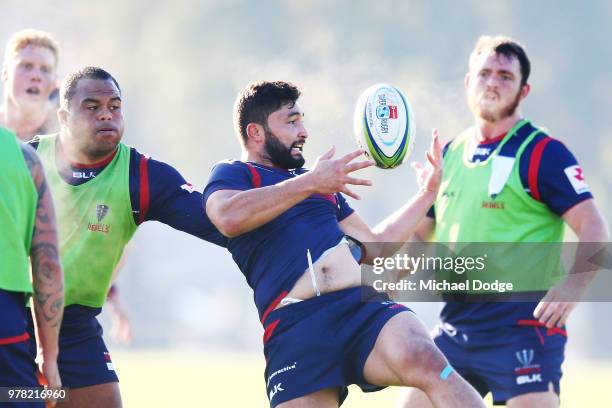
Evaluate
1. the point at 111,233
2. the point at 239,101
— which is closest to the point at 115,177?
the point at 111,233

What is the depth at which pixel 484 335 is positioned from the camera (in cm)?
752

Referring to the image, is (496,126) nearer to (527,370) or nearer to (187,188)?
(527,370)

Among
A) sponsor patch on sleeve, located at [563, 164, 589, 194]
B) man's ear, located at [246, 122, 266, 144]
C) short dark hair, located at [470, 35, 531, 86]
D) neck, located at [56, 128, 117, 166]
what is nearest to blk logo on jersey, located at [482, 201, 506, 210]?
sponsor patch on sleeve, located at [563, 164, 589, 194]

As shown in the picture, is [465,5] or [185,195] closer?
[185,195]

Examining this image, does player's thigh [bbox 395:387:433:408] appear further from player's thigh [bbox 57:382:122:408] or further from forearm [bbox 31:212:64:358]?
forearm [bbox 31:212:64:358]

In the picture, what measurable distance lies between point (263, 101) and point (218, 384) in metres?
12.0

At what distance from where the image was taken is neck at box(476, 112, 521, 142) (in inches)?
309

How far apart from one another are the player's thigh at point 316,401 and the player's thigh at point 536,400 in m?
1.53

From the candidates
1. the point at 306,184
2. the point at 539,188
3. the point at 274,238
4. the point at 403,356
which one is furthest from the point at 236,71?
the point at 403,356

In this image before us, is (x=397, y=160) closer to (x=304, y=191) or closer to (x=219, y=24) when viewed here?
(x=304, y=191)

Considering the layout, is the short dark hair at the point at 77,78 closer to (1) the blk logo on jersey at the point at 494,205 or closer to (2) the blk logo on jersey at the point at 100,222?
(2) the blk logo on jersey at the point at 100,222

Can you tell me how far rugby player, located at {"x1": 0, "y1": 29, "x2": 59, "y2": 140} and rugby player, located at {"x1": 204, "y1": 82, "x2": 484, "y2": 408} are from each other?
2462 mm

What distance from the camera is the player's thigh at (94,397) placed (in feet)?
22.6

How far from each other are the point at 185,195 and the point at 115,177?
443 millimetres
